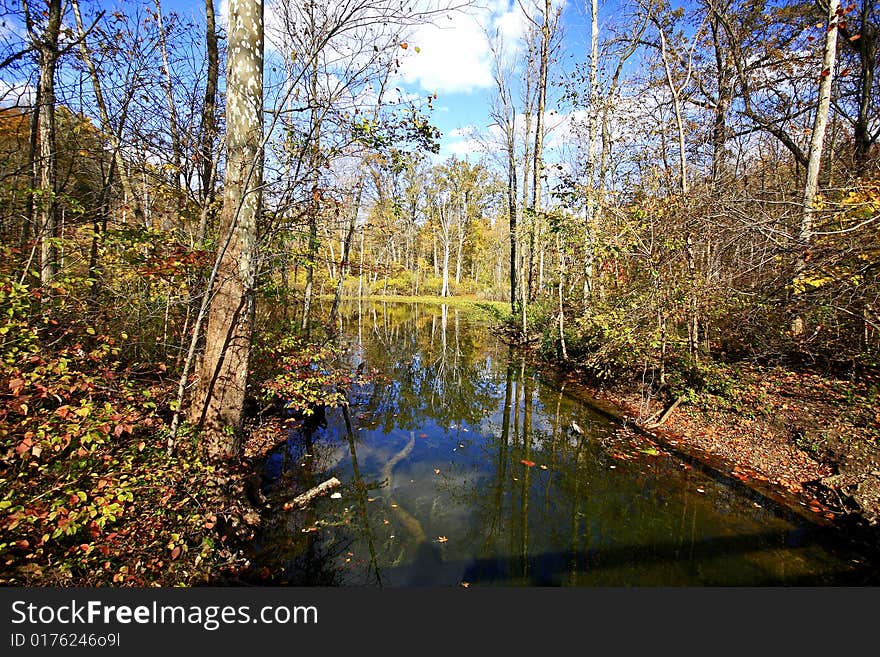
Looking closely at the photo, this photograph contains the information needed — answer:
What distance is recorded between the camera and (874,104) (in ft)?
29.2

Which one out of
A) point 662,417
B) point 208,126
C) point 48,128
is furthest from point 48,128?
point 662,417

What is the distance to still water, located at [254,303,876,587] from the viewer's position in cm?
369

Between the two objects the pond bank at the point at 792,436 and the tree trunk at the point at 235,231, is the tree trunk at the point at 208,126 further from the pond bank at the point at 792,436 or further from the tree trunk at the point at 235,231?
the pond bank at the point at 792,436

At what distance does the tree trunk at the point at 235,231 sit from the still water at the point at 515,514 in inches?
60.5

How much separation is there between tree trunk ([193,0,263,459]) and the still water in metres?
1.54

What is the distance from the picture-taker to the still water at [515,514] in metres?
3.69

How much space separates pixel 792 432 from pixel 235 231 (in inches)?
351

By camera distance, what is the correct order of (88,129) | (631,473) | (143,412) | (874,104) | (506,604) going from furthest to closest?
(874,104) < (631,473) < (88,129) < (143,412) < (506,604)

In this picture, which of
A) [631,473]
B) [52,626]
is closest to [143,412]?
[52,626]

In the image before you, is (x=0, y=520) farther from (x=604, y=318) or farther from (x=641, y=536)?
(x=604, y=318)

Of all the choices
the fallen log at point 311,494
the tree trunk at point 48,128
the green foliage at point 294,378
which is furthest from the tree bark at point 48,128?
the fallen log at point 311,494

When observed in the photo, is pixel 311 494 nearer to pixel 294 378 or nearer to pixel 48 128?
pixel 294 378

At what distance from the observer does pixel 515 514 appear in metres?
4.69

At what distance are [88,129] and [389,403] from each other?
6.96m
